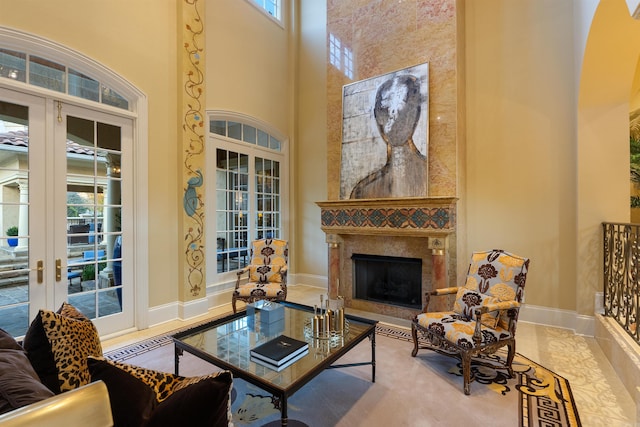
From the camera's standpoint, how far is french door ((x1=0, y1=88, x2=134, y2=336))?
291 centimetres

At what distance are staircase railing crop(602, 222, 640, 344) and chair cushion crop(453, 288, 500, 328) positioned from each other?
109cm

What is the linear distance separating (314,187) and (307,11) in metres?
3.28

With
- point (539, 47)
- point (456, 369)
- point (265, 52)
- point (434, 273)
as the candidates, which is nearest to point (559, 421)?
point (456, 369)

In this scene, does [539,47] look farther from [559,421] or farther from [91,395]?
[91,395]

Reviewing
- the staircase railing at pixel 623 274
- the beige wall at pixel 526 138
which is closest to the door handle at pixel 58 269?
the beige wall at pixel 526 138

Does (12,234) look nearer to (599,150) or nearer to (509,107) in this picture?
(509,107)

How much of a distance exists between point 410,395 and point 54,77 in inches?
173

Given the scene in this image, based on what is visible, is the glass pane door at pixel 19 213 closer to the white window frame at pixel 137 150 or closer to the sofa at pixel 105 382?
the white window frame at pixel 137 150

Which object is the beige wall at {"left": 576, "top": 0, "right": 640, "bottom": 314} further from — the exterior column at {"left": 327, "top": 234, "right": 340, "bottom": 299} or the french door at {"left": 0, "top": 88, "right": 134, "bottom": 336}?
the french door at {"left": 0, "top": 88, "right": 134, "bottom": 336}

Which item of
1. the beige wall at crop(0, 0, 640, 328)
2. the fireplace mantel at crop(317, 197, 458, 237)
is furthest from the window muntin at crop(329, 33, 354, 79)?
the fireplace mantel at crop(317, 197, 458, 237)

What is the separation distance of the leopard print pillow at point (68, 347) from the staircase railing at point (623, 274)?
3.82 meters

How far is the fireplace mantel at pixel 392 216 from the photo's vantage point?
376cm

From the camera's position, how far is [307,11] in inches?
229

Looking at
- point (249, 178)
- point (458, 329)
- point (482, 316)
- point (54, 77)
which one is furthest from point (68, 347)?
point (249, 178)
